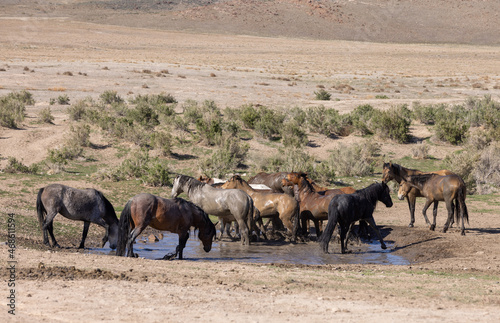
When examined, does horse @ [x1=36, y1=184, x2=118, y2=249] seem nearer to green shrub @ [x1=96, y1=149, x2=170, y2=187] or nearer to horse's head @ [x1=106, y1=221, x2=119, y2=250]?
horse's head @ [x1=106, y1=221, x2=119, y2=250]

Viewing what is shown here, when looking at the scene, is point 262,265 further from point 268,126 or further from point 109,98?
point 109,98

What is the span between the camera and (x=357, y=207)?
12805 millimetres

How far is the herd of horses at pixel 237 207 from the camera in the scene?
1111 cm

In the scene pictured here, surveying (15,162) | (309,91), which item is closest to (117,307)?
(15,162)

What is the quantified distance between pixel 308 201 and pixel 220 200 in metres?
2.38

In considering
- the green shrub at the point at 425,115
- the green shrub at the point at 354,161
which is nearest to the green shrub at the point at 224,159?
the green shrub at the point at 354,161

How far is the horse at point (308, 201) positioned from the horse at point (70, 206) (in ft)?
14.7

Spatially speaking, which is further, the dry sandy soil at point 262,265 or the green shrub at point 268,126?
the green shrub at point 268,126

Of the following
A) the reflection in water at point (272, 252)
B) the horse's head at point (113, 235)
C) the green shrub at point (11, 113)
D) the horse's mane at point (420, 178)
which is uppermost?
the horse's mane at point (420, 178)

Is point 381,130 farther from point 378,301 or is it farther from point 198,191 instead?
point 378,301

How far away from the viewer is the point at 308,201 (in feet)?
46.2

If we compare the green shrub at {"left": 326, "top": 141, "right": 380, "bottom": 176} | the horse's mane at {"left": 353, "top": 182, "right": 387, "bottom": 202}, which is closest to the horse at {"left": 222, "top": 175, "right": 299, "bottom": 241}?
the horse's mane at {"left": 353, "top": 182, "right": 387, "bottom": 202}

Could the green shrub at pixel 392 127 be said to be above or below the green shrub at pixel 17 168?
above

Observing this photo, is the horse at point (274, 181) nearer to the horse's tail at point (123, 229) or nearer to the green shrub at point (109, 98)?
the horse's tail at point (123, 229)
